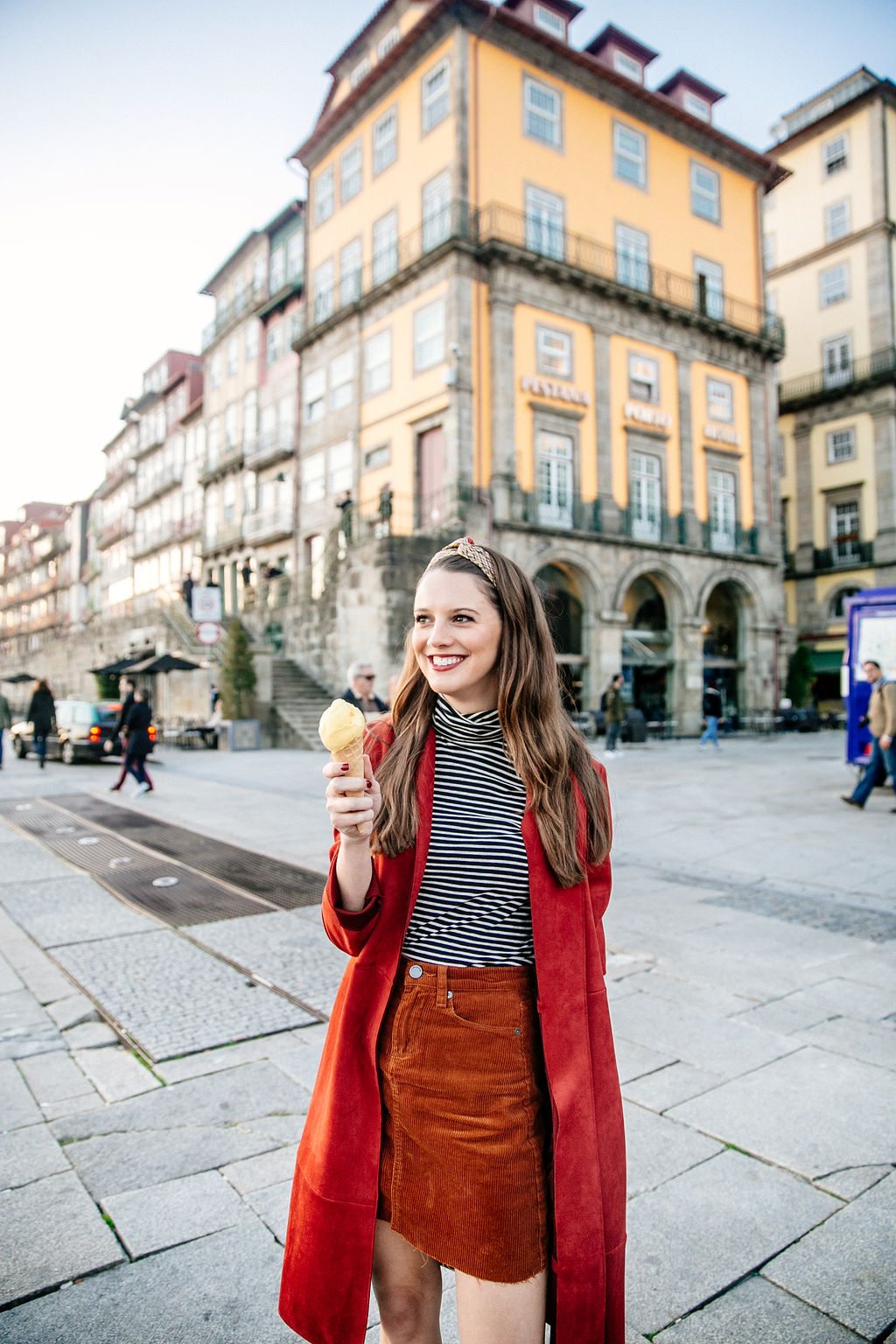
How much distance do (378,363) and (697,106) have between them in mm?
14474

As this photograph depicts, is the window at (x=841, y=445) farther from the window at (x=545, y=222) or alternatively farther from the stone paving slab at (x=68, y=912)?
the stone paving slab at (x=68, y=912)

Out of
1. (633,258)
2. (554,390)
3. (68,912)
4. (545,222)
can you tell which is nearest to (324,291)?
(545,222)

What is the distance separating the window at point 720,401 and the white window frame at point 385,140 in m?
11.9

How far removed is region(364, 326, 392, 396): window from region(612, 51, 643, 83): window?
11.2 meters

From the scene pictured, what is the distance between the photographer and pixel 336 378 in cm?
2683

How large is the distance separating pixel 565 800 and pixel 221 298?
40.8 m

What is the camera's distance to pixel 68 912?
235 inches

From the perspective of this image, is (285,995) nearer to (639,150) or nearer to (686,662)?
(686,662)

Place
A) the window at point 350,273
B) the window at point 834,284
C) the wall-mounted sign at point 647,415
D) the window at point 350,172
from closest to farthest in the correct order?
the wall-mounted sign at point 647,415 < the window at point 350,273 < the window at point 350,172 < the window at point 834,284

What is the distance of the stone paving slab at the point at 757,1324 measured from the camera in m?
2.03

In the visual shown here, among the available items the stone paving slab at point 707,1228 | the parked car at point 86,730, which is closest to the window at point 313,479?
the parked car at point 86,730

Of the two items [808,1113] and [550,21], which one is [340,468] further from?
[808,1113]

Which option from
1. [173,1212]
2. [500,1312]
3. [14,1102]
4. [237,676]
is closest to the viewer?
[500,1312]

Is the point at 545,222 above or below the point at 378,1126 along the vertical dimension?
above
